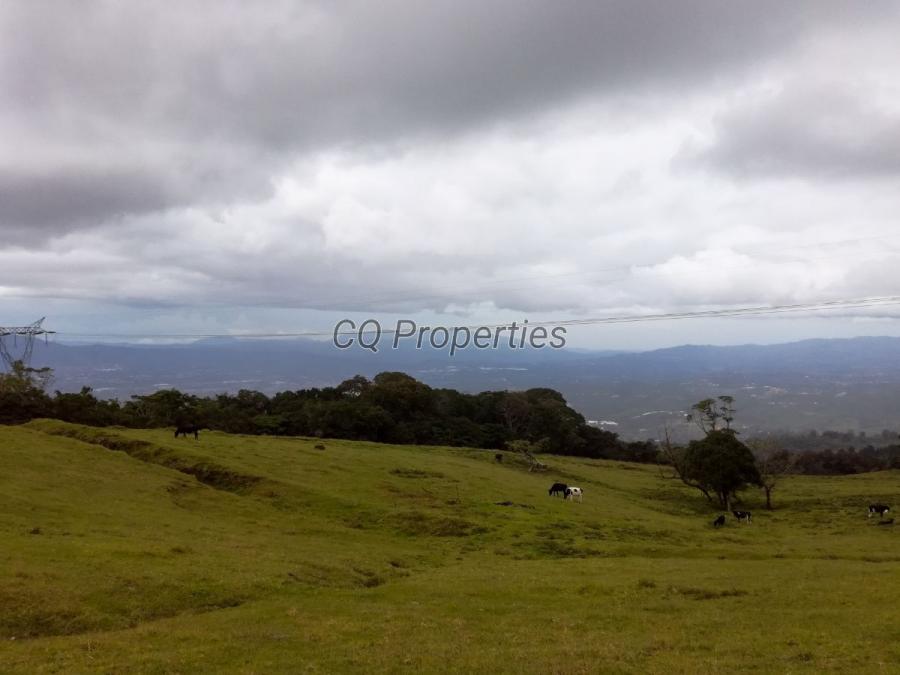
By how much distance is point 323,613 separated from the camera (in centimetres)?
1731

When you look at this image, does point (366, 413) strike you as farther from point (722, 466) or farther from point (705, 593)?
point (705, 593)

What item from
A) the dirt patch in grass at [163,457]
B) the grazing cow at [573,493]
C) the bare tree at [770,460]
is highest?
the bare tree at [770,460]

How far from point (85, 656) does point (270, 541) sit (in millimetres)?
13807

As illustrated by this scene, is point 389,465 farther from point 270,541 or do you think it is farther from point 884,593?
point 884,593

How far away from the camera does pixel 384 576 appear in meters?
23.1

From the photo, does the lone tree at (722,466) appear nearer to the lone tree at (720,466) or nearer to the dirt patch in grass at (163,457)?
the lone tree at (720,466)

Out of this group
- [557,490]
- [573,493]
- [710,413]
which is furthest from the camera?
[710,413]

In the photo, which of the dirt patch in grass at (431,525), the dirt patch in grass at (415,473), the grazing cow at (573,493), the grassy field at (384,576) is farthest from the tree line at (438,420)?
the dirt patch in grass at (431,525)

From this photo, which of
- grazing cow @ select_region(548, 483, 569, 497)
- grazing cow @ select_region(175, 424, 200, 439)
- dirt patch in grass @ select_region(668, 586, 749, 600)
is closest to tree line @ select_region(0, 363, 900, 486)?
grazing cow @ select_region(175, 424, 200, 439)

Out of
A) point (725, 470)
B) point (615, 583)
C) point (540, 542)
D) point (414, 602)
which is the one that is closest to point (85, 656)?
point (414, 602)

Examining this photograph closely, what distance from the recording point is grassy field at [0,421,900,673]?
44.4 feet

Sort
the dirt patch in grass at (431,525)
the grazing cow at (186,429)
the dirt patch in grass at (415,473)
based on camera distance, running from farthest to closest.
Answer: the grazing cow at (186,429), the dirt patch in grass at (415,473), the dirt patch in grass at (431,525)

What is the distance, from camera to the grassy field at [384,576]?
44.4 ft

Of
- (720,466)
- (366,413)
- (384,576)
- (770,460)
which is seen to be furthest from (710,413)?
(384,576)
